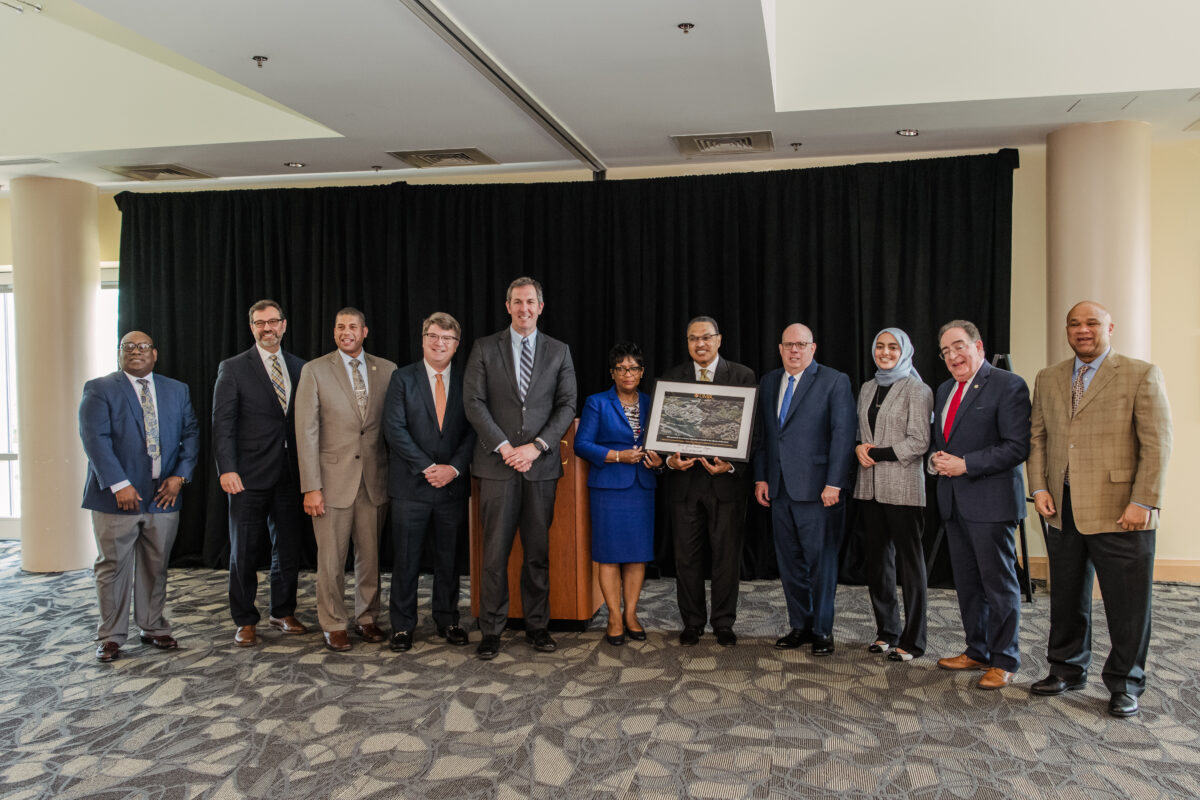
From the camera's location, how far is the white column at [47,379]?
248 inches

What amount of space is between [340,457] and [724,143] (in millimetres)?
3150

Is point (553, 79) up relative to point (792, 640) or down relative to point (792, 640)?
up

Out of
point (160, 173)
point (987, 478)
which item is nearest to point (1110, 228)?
point (987, 478)

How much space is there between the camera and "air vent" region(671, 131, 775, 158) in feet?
17.7

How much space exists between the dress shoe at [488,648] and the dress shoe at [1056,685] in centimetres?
244

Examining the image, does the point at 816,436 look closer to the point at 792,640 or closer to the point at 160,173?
the point at 792,640

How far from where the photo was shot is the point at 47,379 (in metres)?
6.31

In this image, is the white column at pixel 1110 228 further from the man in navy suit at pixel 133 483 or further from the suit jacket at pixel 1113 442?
the man in navy suit at pixel 133 483

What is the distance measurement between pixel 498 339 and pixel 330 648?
1809 mm

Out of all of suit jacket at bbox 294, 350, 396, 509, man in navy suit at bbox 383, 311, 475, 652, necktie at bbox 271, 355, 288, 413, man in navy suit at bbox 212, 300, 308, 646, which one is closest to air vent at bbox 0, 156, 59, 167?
man in navy suit at bbox 212, 300, 308, 646

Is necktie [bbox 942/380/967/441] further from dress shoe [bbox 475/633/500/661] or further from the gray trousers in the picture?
the gray trousers

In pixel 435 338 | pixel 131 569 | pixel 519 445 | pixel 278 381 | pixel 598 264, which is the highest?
pixel 598 264

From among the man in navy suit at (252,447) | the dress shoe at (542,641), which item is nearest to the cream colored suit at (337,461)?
the man in navy suit at (252,447)

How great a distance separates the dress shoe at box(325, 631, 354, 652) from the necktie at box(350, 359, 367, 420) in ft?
3.67
